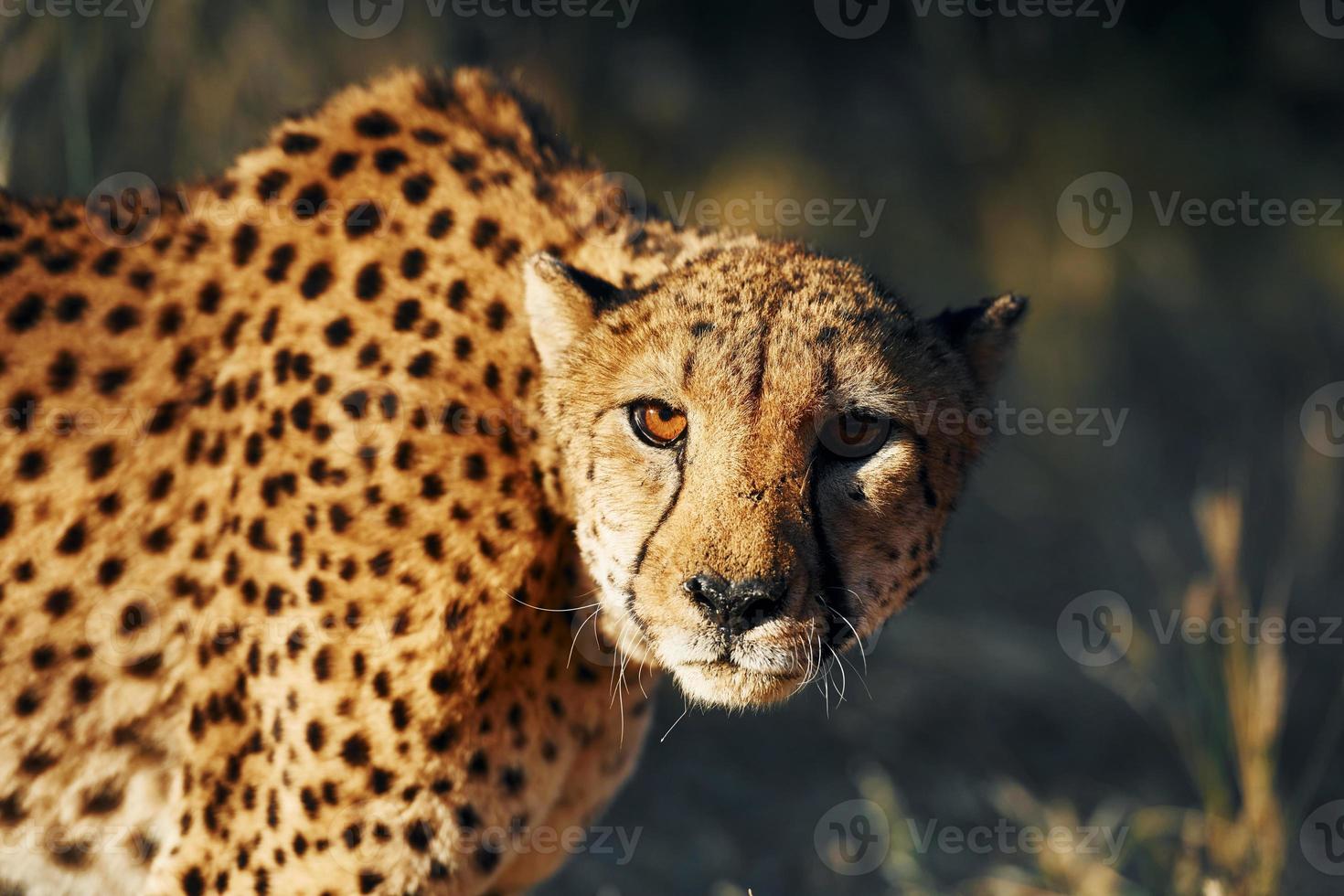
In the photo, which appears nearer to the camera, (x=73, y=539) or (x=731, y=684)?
(x=731, y=684)

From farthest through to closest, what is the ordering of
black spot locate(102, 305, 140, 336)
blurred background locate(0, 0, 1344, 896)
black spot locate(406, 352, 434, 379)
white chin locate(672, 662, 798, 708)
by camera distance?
blurred background locate(0, 0, 1344, 896), black spot locate(102, 305, 140, 336), black spot locate(406, 352, 434, 379), white chin locate(672, 662, 798, 708)

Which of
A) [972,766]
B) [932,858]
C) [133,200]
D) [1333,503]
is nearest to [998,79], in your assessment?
[1333,503]

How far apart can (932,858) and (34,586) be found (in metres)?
3.17

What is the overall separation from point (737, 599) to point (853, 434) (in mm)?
420

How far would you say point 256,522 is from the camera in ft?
8.57

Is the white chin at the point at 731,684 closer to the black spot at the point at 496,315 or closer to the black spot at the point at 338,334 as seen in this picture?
the black spot at the point at 496,315

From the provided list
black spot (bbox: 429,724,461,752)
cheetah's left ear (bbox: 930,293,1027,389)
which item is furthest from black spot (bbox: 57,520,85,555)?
cheetah's left ear (bbox: 930,293,1027,389)

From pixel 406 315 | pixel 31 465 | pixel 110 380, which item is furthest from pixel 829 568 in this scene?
pixel 31 465

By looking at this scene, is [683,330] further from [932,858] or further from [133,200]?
[932,858]

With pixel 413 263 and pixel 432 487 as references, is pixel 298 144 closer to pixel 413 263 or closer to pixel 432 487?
pixel 413 263

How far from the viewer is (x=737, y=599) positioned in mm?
2203

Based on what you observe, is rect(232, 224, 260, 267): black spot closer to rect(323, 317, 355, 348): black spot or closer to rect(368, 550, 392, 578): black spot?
rect(323, 317, 355, 348): black spot

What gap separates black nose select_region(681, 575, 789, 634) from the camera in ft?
7.21

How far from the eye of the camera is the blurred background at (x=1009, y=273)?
16.4ft
